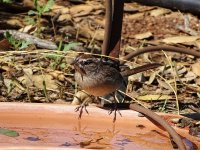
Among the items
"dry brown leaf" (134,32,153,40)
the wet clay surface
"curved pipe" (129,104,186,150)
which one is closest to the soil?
"dry brown leaf" (134,32,153,40)

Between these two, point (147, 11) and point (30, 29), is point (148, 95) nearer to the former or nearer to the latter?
point (30, 29)

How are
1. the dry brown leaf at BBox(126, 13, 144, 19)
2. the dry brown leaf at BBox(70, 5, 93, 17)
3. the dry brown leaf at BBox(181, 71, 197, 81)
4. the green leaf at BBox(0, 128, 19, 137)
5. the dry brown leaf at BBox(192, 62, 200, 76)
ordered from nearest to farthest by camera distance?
1. the green leaf at BBox(0, 128, 19, 137)
2. the dry brown leaf at BBox(181, 71, 197, 81)
3. the dry brown leaf at BBox(192, 62, 200, 76)
4. the dry brown leaf at BBox(70, 5, 93, 17)
5. the dry brown leaf at BBox(126, 13, 144, 19)

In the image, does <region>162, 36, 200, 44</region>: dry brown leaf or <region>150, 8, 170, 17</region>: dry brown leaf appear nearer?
<region>162, 36, 200, 44</region>: dry brown leaf

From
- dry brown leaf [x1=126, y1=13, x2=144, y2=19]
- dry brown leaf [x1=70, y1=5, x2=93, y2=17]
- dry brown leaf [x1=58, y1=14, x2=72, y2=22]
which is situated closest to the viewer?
dry brown leaf [x1=58, y1=14, x2=72, y2=22]

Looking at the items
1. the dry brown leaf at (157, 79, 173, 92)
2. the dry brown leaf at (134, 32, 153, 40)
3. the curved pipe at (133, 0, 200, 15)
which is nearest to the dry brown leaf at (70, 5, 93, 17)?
the dry brown leaf at (134, 32, 153, 40)

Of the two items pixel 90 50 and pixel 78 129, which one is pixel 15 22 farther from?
pixel 78 129

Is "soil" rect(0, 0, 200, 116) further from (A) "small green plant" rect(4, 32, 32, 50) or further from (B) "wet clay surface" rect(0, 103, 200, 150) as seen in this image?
(B) "wet clay surface" rect(0, 103, 200, 150)

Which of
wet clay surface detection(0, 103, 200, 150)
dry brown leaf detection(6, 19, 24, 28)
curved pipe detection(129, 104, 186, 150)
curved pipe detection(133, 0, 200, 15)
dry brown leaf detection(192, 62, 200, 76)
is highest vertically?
curved pipe detection(133, 0, 200, 15)

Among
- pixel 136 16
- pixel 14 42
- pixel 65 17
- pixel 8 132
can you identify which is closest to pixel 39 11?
pixel 14 42

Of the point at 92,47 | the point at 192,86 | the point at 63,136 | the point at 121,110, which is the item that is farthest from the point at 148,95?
the point at 63,136

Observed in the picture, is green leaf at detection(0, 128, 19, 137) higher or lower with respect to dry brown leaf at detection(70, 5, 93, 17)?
lower
